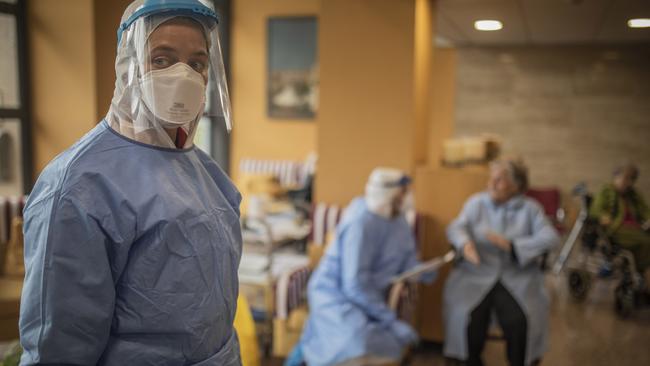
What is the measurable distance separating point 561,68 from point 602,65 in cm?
45

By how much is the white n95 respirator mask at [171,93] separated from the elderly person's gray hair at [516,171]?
2.26 metres

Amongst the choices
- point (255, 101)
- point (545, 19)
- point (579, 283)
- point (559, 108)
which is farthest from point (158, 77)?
point (255, 101)

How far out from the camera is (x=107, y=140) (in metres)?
1.04

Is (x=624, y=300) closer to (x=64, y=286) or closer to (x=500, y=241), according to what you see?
(x=500, y=241)

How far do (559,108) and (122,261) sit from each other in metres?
6.66

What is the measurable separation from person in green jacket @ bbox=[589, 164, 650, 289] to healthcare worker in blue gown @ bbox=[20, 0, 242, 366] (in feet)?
11.7

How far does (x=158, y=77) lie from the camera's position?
41.6 inches

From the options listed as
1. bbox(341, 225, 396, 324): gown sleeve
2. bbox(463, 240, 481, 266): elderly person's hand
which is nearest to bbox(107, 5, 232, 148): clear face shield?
bbox(341, 225, 396, 324): gown sleeve

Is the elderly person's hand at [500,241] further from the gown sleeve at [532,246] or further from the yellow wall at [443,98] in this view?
the yellow wall at [443,98]

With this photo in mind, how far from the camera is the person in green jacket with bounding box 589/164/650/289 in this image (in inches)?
151

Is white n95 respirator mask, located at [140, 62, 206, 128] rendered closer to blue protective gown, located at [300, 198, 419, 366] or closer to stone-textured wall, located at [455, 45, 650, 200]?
blue protective gown, located at [300, 198, 419, 366]

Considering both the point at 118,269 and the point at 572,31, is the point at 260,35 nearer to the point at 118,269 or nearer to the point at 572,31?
the point at 572,31

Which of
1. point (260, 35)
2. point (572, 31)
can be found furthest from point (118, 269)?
point (260, 35)

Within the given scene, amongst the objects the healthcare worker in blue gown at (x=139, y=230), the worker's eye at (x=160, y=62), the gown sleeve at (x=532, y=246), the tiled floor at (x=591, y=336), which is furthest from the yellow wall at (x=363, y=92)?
the worker's eye at (x=160, y=62)
